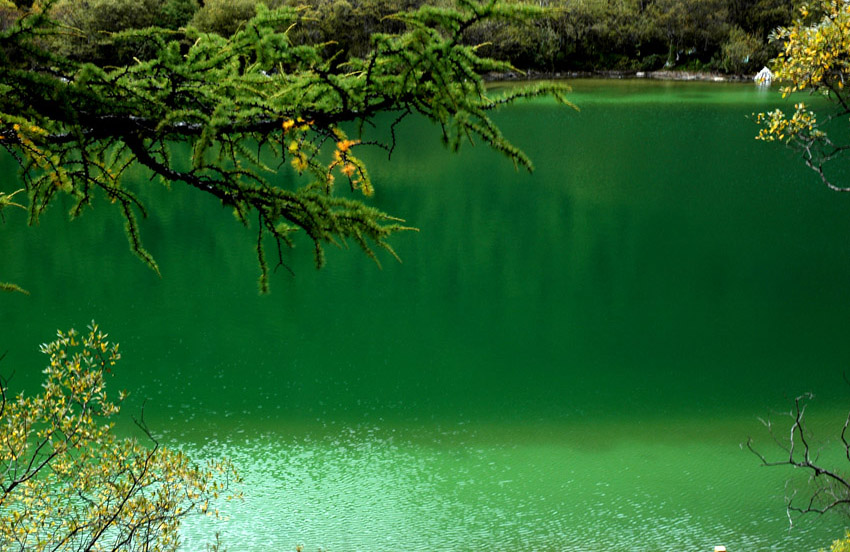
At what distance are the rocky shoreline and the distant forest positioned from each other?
0.45 m

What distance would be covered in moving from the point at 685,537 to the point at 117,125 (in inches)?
194

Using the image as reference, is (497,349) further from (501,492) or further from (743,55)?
(743,55)

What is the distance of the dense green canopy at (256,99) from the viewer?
2029mm

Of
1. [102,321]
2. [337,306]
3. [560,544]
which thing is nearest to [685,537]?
[560,544]

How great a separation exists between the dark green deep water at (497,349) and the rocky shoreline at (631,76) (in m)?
15.0

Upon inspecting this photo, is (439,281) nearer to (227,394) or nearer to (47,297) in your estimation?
(227,394)

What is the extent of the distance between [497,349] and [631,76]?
88.5 feet

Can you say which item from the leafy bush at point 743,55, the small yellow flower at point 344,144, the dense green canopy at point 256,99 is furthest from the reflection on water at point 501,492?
the leafy bush at point 743,55

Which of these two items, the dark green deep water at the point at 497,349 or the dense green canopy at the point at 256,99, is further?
the dark green deep water at the point at 497,349

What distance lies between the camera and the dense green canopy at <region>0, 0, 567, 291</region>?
6.66 feet

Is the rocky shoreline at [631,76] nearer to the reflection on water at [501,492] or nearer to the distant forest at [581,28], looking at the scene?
the distant forest at [581,28]

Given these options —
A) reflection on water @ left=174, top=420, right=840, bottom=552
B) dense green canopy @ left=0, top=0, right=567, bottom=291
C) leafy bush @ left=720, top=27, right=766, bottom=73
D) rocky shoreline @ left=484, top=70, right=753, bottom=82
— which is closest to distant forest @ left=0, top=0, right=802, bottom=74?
leafy bush @ left=720, top=27, right=766, bottom=73

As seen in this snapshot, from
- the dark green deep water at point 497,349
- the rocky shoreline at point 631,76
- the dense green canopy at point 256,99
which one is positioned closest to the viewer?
the dense green canopy at point 256,99

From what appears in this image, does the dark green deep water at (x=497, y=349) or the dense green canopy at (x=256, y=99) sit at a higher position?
the dense green canopy at (x=256, y=99)
